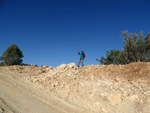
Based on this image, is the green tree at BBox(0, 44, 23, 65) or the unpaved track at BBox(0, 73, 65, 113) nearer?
the unpaved track at BBox(0, 73, 65, 113)

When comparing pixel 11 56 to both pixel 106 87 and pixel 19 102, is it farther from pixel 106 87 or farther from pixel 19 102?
pixel 106 87

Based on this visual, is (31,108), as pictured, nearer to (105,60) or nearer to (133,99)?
(133,99)

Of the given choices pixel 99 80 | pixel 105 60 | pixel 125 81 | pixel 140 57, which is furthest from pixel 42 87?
pixel 105 60

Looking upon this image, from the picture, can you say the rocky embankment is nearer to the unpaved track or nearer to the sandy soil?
the sandy soil

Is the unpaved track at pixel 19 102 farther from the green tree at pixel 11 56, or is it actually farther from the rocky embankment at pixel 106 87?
the green tree at pixel 11 56

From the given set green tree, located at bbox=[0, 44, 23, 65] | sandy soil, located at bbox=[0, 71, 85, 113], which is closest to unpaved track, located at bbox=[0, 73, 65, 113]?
sandy soil, located at bbox=[0, 71, 85, 113]

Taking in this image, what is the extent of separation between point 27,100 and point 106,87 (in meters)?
4.58

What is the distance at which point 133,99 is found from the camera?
→ 254 inches

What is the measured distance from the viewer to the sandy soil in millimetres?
5926

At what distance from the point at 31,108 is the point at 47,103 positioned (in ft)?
3.30

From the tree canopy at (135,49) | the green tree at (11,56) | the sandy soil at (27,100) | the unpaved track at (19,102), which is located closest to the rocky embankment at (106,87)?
the sandy soil at (27,100)

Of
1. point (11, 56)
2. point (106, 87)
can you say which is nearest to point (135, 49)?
point (106, 87)

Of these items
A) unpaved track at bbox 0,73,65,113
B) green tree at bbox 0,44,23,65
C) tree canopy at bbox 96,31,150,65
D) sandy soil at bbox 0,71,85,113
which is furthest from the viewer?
green tree at bbox 0,44,23,65

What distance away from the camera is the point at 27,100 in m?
6.82
